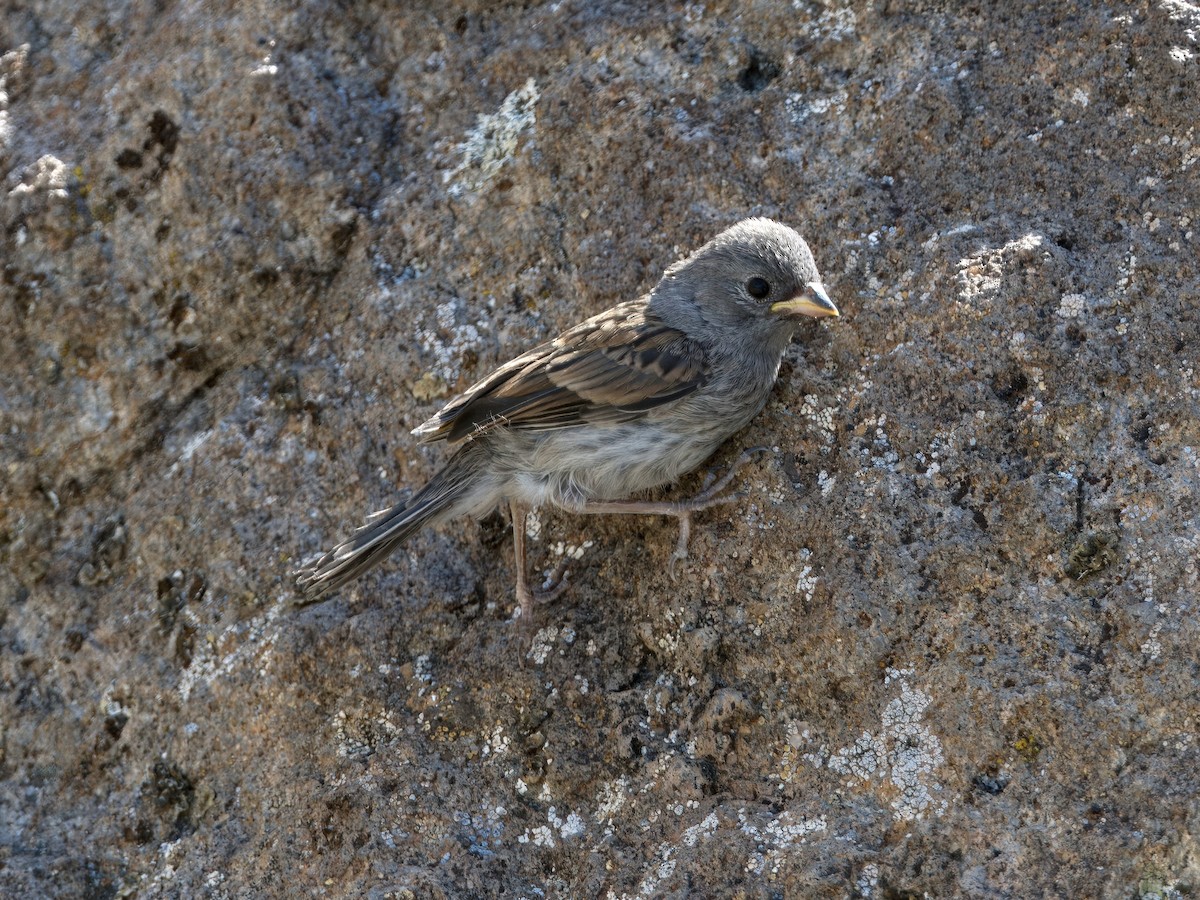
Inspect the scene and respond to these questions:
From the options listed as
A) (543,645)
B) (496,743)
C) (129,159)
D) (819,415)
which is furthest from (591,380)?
(129,159)

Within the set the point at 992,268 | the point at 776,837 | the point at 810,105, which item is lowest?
the point at 776,837

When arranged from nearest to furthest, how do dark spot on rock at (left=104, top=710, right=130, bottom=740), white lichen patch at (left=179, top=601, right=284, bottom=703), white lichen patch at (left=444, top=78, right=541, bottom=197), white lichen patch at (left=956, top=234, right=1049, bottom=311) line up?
white lichen patch at (left=956, top=234, right=1049, bottom=311) < white lichen patch at (left=179, top=601, right=284, bottom=703) < dark spot on rock at (left=104, top=710, right=130, bottom=740) < white lichen patch at (left=444, top=78, right=541, bottom=197)

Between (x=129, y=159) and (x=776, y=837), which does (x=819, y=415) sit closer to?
(x=776, y=837)

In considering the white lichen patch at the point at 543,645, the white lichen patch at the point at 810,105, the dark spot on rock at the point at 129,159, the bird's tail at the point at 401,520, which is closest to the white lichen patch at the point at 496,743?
the white lichen patch at the point at 543,645

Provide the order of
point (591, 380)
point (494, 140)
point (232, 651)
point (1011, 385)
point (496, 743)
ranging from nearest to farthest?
1. point (1011, 385)
2. point (496, 743)
3. point (591, 380)
4. point (232, 651)
5. point (494, 140)

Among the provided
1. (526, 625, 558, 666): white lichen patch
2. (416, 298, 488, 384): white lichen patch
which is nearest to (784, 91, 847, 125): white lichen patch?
(416, 298, 488, 384): white lichen patch

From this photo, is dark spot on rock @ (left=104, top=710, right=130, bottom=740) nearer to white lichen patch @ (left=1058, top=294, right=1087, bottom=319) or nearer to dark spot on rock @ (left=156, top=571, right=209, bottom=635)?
dark spot on rock @ (left=156, top=571, right=209, bottom=635)

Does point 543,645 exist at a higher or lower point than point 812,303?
lower
